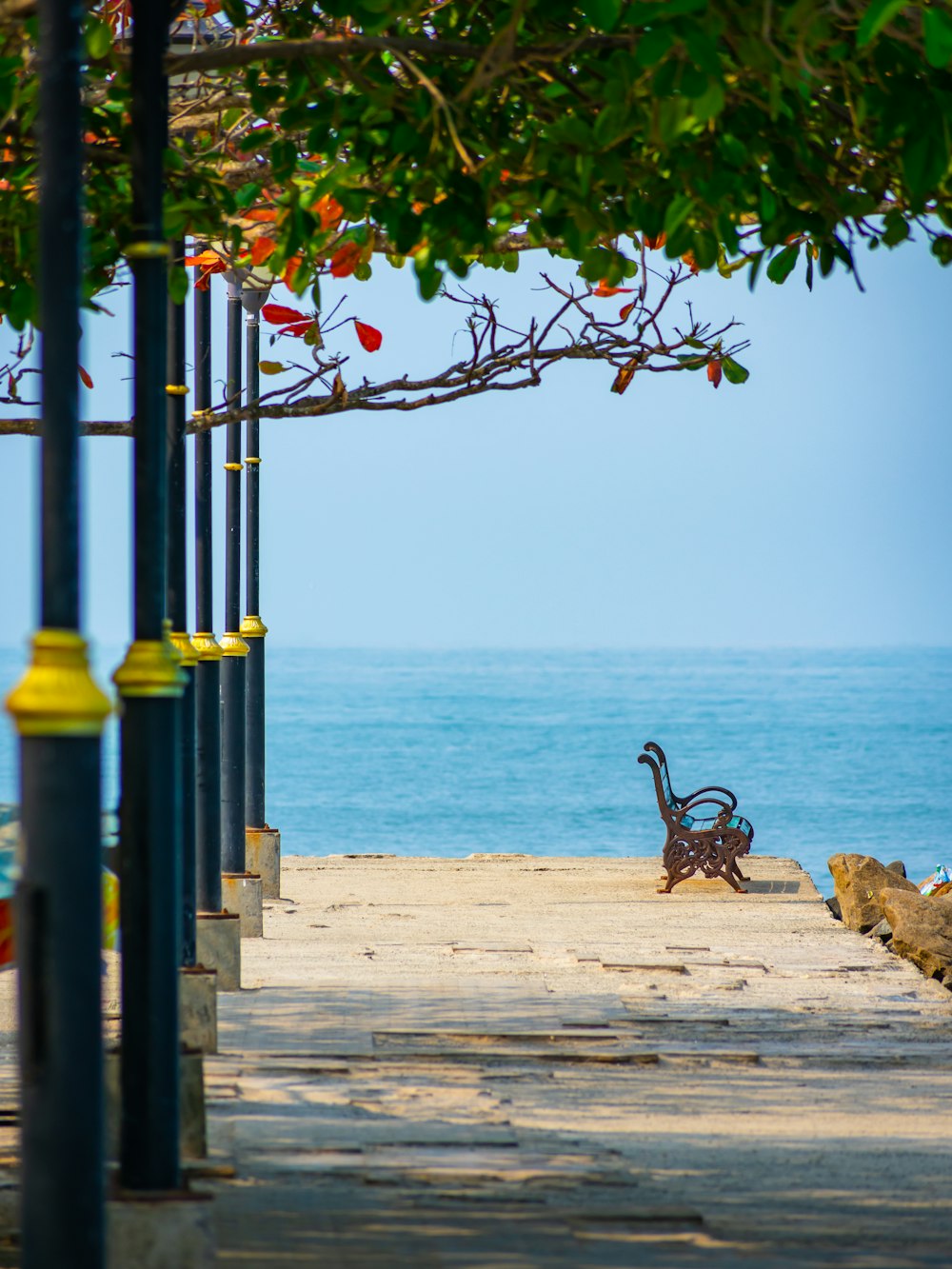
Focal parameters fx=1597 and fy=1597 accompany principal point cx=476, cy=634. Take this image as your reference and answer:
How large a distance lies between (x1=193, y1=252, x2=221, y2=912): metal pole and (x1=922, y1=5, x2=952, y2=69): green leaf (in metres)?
5.40

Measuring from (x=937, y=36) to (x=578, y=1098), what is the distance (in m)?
4.33

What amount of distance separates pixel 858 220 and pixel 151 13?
238 centimetres


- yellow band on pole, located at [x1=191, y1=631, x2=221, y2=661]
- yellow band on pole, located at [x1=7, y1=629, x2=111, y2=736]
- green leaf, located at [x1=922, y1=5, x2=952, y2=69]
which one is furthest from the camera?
yellow band on pole, located at [x1=191, y1=631, x2=221, y2=661]

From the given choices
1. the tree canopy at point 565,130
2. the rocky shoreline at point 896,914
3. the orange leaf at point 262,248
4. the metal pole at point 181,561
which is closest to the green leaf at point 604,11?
the tree canopy at point 565,130

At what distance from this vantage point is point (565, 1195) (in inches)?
193

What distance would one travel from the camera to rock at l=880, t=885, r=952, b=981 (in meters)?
A: 9.77

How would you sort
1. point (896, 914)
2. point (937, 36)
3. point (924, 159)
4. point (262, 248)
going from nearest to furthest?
Answer: point (937, 36) < point (924, 159) < point (262, 248) < point (896, 914)

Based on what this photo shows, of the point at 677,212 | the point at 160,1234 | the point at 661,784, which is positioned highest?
the point at 677,212

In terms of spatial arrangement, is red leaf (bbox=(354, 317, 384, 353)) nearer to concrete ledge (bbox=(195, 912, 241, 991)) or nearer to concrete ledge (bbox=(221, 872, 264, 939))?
concrete ledge (bbox=(195, 912, 241, 991))

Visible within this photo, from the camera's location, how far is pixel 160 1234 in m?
3.74

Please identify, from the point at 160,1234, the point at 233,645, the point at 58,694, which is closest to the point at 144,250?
the point at 58,694

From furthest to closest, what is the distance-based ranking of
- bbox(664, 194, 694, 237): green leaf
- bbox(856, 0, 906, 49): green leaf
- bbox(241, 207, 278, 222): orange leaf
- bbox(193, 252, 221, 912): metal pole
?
bbox(193, 252, 221, 912): metal pole
bbox(241, 207, 278, 222): orange leaf
bbox(664, 194, 694, 237): green leaf
bbox(856, 0, 906, 49): green leaf

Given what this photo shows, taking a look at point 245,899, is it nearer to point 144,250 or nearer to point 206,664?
point 206,664

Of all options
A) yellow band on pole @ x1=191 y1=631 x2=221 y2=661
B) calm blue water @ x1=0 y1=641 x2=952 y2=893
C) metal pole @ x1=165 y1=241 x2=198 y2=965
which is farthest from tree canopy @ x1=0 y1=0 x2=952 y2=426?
calm blue water @ x1=0 y1=641 x2=952 y2=893
